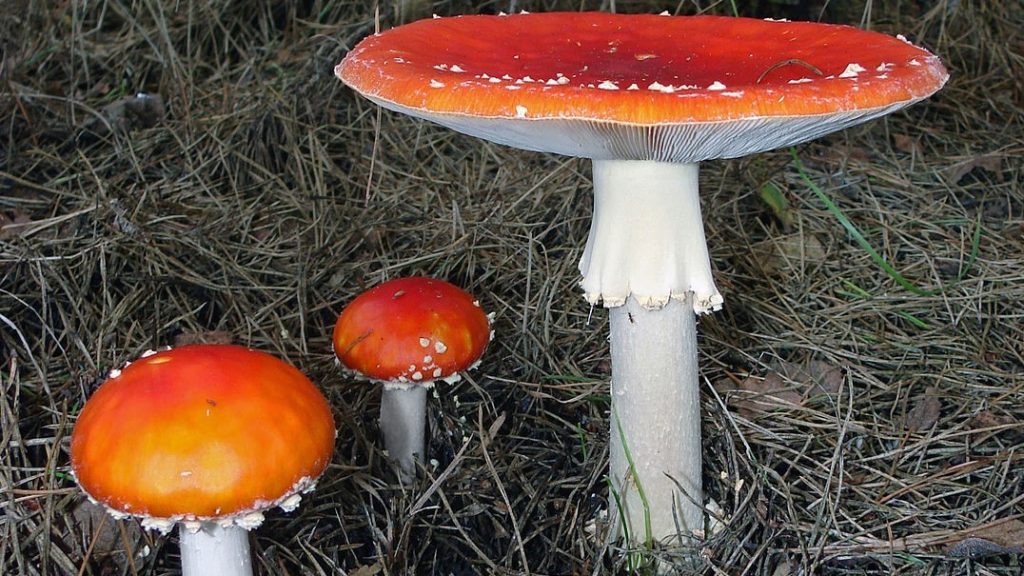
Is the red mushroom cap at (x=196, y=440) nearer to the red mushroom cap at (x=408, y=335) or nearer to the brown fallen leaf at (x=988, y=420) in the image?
the red mushroom cap at (x=408, y=335)

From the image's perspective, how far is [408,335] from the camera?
2748mm

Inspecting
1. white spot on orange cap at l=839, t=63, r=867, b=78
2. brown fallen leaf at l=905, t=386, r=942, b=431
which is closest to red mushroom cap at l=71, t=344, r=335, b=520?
white spot on orange cap at l=839, t=63, r=867, b=78

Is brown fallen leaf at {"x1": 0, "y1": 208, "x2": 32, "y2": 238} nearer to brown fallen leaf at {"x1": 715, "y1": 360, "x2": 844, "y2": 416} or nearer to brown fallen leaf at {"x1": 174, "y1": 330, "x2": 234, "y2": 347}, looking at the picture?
brown fallen leaf at {"x1": 174, "y1": 330, "x2": 234, "y2": 347}

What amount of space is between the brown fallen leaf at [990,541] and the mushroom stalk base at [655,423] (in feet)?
2.44

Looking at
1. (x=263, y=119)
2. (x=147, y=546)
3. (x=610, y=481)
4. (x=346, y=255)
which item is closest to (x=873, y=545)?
(x=610, y=481)

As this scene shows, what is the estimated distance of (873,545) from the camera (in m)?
2.68

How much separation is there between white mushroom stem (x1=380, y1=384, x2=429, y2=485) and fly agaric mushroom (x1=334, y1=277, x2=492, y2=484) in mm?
152

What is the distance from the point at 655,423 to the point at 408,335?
792 millimetres

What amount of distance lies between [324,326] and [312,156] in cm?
111

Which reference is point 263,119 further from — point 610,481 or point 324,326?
point 610,481

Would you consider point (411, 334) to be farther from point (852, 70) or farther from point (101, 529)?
point (852, 70)

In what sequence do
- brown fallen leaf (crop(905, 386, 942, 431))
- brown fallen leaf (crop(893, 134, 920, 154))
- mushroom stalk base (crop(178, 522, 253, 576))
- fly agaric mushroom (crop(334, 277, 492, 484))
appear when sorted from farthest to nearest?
brown fallen leaf (crop(893, 134, 920, 154)) < brown fallen leaf (crop(905, 386, 942, 431)) < fly agaric mushroom (crop(334, 277, 492, 484)) < mushroom stalk base (crop(178, 522, 253, 576))

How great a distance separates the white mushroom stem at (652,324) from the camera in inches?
96.1

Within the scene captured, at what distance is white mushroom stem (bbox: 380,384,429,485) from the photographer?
3.11 m
